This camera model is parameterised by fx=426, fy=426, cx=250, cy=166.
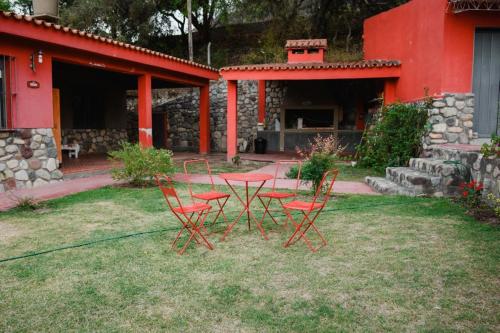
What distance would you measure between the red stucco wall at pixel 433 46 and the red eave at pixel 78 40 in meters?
6.30

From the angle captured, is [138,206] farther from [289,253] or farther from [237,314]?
[237,314]

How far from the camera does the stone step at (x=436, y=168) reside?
7113 mm

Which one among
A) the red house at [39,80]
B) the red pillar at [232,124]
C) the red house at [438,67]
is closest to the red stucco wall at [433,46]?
the red house at [438,67]

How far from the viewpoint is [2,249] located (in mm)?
4539

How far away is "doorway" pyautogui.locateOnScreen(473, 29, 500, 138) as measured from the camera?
8852 millimetres

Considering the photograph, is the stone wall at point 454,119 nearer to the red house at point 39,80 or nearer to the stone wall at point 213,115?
the red house at point 39,80

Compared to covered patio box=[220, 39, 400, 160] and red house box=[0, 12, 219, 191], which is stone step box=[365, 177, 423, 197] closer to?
red house box=[0, 12, 219, 191]

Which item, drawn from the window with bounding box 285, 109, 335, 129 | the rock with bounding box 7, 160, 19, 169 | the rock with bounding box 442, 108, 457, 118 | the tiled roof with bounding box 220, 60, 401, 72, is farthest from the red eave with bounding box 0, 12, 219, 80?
the rock with bounding box 442, 108, 457, 118

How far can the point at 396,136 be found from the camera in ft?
33.8

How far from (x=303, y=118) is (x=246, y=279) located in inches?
519

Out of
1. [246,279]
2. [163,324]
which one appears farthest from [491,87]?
[163,324]

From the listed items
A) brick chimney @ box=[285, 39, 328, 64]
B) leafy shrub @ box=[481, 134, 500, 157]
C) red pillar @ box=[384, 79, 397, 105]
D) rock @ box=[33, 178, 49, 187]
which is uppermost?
brick chimney @ box=[285, 39, 328, 64]

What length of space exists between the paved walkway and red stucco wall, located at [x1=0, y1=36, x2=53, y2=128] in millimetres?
1248

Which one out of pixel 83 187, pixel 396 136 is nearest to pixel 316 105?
pixel 396 136
